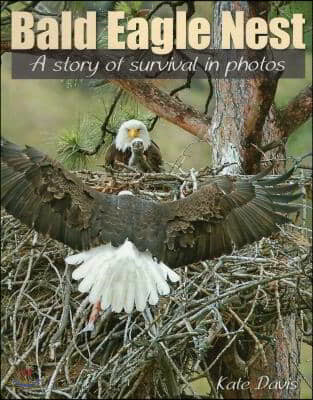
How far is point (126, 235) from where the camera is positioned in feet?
11.5

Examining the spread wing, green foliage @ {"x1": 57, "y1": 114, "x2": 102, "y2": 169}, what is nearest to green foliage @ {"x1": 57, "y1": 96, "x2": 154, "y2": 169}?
green foliage @ {"x1": 57, "y1": 114, "x2": 102, "y2": 169}

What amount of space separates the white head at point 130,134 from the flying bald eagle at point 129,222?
1416mm

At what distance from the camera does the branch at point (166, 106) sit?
4559 millimetres

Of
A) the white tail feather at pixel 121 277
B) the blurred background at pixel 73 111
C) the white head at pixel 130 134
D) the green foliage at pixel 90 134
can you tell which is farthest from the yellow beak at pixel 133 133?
the white tail feather at pixel 121 277

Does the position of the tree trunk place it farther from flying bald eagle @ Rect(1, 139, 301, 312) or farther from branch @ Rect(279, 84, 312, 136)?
flying bald eagle @ Rect(1, 139, 301, 312)

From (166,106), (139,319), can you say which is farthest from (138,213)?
(166,106)

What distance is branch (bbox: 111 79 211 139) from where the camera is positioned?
15.0 ft

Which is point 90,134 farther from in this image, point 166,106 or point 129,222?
point 129,222

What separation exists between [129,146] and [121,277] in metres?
1.71

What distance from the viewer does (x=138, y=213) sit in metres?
3.54

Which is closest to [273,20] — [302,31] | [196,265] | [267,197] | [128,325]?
[302,31]

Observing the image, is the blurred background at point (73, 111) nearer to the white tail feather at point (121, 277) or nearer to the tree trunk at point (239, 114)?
the tree trunk at point (239, 114)

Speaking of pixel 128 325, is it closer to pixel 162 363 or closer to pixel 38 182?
pixel 162 363

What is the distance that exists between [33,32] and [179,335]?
1743 millimetres
